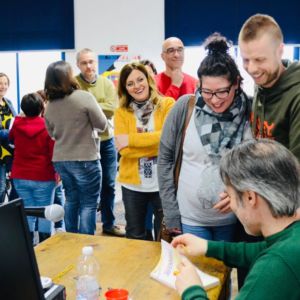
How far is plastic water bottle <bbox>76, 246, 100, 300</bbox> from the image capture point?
1257mm

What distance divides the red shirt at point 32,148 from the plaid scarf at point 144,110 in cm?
98

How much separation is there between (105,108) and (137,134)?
1258mm

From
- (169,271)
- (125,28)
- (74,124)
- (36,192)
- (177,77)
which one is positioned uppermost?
(125,28)

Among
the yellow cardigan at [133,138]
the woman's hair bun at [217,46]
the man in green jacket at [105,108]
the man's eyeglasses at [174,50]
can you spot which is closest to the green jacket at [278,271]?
the woman's hair bun at [217,46]

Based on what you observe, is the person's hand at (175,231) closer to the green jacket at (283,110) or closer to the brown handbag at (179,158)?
the brown handbag at (179,158)

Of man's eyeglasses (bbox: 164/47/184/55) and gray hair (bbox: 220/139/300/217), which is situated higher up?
man's eyeglasses (bbox: 164/47/184/55)

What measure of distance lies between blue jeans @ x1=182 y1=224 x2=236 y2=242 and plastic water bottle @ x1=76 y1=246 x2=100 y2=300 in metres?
0.55

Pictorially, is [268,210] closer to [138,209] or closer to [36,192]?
[138,209]

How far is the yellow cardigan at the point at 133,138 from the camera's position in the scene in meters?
2.39

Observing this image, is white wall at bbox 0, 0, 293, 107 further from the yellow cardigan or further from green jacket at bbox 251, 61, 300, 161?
green jacket at bbox 251, 61, 300, 161

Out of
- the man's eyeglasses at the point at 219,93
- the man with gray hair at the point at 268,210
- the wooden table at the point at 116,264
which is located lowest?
the wooden table at the point at 116,264

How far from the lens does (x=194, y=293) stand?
1.14 metres

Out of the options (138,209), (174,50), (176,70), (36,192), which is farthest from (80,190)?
(174,50)

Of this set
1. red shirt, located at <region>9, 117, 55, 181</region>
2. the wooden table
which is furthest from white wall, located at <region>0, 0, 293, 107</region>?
the wooden table
